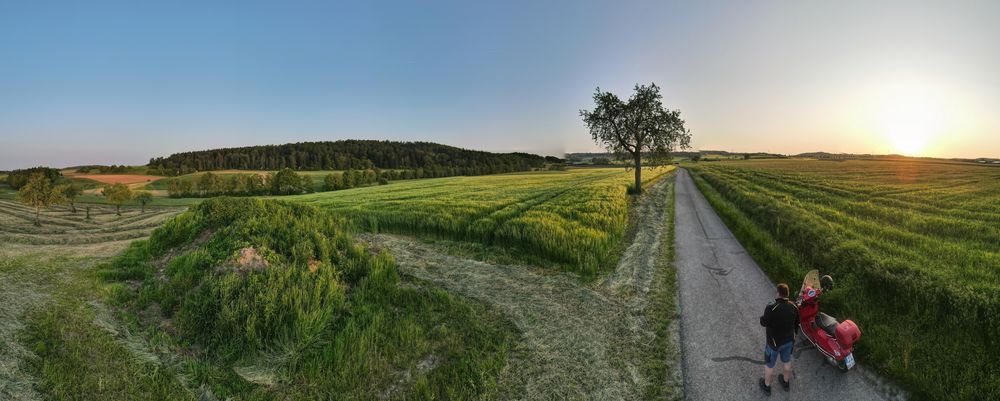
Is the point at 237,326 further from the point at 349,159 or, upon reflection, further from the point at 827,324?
the point at 349,159

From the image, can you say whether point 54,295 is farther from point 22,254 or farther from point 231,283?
point 22,254

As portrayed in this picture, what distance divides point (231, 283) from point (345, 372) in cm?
394

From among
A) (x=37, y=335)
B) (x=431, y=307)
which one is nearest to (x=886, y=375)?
(x=431, y=307)

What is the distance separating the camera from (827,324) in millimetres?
6750

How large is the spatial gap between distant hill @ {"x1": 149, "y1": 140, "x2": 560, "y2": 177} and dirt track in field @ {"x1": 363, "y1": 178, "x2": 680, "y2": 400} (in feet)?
354

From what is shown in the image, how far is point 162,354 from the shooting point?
257 inches

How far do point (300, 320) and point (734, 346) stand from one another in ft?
29.3

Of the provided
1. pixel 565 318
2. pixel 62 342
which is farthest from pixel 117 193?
pixel 565 318

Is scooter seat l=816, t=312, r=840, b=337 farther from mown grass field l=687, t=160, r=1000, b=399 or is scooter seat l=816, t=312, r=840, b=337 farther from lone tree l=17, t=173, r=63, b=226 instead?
lone tree l=17, t=173, r=63, b=226

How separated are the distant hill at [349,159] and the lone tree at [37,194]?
93.3m

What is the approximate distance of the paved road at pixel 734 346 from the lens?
19.3ft

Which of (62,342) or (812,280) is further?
(812,280)

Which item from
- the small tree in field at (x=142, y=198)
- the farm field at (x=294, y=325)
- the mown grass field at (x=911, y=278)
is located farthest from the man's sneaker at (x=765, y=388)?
the small tree in field at (x=142, y=198)

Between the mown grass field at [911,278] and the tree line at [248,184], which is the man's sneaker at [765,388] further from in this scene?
Answer: the tree line at [248,184]
